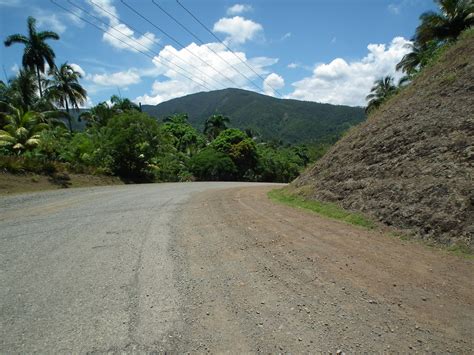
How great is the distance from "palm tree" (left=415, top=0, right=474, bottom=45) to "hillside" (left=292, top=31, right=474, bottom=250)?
34.7 ft

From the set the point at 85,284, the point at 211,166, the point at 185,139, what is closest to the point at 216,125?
the point at 185,139

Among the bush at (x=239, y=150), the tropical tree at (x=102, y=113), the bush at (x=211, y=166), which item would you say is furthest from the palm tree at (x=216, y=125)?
the tropical tree at (x=102, y=113)

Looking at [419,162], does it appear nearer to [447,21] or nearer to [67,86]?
[447,21]

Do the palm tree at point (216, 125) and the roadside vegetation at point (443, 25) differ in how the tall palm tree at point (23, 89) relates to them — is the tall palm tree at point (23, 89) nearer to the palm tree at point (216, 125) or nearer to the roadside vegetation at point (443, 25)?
the roadside vegetation at point (443, 25)

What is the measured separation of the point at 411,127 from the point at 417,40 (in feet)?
68.8

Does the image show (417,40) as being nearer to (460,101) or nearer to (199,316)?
(460,101)

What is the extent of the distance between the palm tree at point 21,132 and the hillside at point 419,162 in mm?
18047

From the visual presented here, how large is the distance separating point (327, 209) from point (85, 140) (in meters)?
22.9

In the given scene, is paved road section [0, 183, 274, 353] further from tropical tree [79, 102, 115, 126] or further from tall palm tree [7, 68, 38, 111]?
tropical tree [79, 102, 115, 126]

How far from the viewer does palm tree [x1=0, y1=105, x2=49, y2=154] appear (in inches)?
826

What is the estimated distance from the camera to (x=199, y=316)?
372 centimetres

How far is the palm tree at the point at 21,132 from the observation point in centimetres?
2098

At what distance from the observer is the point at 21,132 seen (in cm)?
2136

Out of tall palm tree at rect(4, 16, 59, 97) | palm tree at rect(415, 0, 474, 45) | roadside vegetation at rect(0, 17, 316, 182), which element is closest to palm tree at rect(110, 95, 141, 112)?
roadside vegetation at rect(0, 17, 316, 182)
